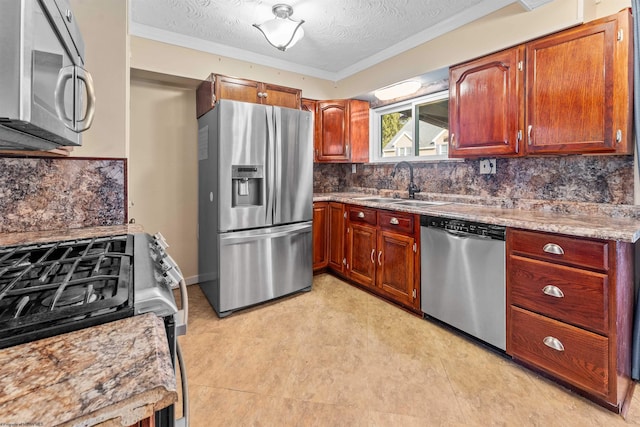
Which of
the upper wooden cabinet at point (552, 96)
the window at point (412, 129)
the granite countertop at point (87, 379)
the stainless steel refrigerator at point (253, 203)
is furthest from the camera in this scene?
the window at point (412, 129)

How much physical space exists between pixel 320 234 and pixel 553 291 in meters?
2.22

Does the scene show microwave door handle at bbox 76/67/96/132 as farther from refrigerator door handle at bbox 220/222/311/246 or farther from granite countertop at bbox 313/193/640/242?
granite countertop at bbox 313/193/640/242

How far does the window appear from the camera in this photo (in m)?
3.06

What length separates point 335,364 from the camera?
191cm

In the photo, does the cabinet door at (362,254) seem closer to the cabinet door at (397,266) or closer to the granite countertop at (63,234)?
the cabinet door at (397,266)

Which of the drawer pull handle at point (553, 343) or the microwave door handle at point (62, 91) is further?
the drawer pull handle at point (553, 343)

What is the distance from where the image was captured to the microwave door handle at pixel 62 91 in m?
0.77

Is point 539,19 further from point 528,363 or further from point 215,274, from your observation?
point 215,274

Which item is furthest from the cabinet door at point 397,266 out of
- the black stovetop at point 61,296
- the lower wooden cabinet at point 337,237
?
the black stovetop at point 61,296

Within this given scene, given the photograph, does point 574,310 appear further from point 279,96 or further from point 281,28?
point 279,96

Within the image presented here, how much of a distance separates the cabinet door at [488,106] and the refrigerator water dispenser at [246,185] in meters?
1.66

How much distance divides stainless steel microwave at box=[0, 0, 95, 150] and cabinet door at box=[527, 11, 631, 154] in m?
2.41

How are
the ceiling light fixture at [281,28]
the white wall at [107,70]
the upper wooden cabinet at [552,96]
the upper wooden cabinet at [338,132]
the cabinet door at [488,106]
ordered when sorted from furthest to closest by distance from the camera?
1. the upper wooden cabinet at [338,132]
2. the ceiling light fixture at [281,28]
3. the cabinet door at [488,106]
4. the upper wooden cabinet at [552,96]
5. the white wall at [107,70]

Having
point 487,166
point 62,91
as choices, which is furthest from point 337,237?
point 62,91
